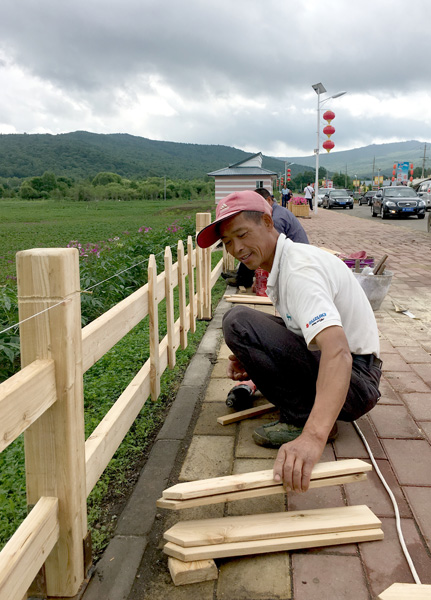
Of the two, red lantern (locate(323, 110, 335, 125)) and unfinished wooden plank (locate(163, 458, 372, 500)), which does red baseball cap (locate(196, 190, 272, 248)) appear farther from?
red lantern (locate(323, 110, 335, 125))

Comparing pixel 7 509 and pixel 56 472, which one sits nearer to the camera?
pixel 56 472

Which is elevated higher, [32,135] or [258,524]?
[32,135]

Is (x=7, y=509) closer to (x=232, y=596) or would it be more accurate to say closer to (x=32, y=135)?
(x=232, y=596)

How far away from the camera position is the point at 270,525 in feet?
7.21

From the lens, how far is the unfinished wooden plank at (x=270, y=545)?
205 cm

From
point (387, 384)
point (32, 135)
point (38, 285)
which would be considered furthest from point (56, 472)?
point (32, 135)

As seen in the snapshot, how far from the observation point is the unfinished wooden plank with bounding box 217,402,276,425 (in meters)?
3.40

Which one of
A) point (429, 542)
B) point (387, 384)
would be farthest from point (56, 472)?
point (387, 384)

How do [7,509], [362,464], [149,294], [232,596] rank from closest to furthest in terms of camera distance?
[232,596]
[362,464]
[7,509]
[149,294]

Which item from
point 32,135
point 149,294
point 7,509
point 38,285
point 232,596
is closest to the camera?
point 38,285

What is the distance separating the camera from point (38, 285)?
5.65 feet

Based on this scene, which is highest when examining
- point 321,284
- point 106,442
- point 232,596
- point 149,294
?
point 321,284

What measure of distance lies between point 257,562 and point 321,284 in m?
1.19

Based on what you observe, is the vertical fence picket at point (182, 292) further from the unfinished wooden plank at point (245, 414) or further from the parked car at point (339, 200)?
the parked car at point (339, 200)
